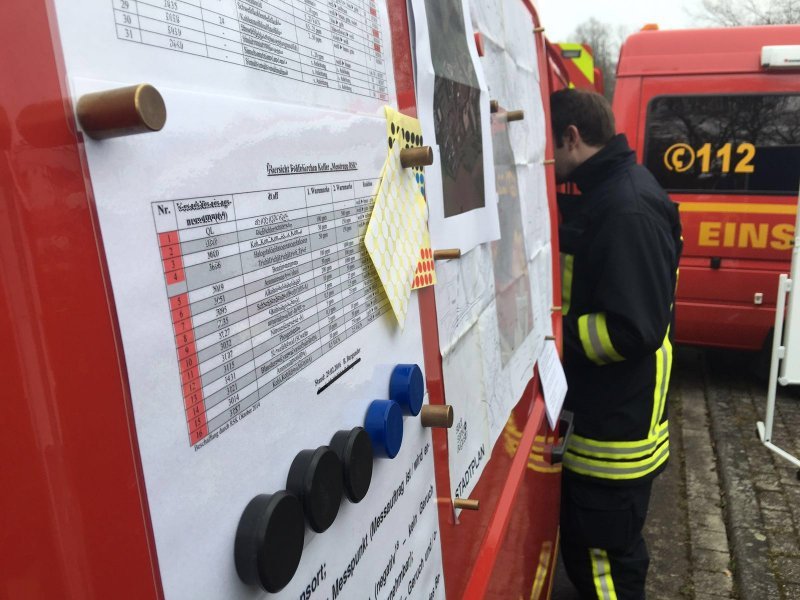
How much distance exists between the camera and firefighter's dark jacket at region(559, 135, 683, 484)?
184 cm

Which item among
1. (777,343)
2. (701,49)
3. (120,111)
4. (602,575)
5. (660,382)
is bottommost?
(602,575)

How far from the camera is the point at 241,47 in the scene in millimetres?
485

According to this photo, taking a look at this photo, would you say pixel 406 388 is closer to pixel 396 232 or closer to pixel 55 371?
pixel 396 232

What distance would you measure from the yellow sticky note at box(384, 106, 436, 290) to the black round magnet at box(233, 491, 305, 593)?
0.37 metres

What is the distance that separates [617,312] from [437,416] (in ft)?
3.93

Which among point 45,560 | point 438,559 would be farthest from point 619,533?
point 45,560

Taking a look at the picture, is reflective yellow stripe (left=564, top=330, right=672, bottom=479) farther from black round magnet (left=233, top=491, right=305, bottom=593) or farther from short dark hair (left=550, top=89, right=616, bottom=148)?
black round magnet (left=233, top=491, right=305, bottom=593)

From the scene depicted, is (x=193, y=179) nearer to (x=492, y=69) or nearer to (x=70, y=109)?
(x=70, y=109)

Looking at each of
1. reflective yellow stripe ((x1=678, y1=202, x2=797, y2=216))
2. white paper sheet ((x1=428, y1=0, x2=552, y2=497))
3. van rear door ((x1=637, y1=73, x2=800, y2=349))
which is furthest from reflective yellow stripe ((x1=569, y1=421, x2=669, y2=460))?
van rear door ((x1=637, y1=73, x2=800, y2=349))

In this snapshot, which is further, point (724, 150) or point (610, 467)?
point (724, 150)

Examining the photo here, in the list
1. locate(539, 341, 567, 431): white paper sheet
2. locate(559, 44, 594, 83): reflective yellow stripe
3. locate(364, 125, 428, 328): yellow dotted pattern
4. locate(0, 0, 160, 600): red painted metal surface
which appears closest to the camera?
locate(0, 0, 160, 600): red painted metal surface

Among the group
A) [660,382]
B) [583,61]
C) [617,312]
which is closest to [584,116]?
[617,312]

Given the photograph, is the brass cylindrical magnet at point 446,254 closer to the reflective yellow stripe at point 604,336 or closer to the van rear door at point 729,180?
the reflective yellow stripe at point 604,336

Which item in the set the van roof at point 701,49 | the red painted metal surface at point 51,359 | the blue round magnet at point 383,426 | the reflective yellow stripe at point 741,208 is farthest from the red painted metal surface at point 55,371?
the van roof at point 701,49
